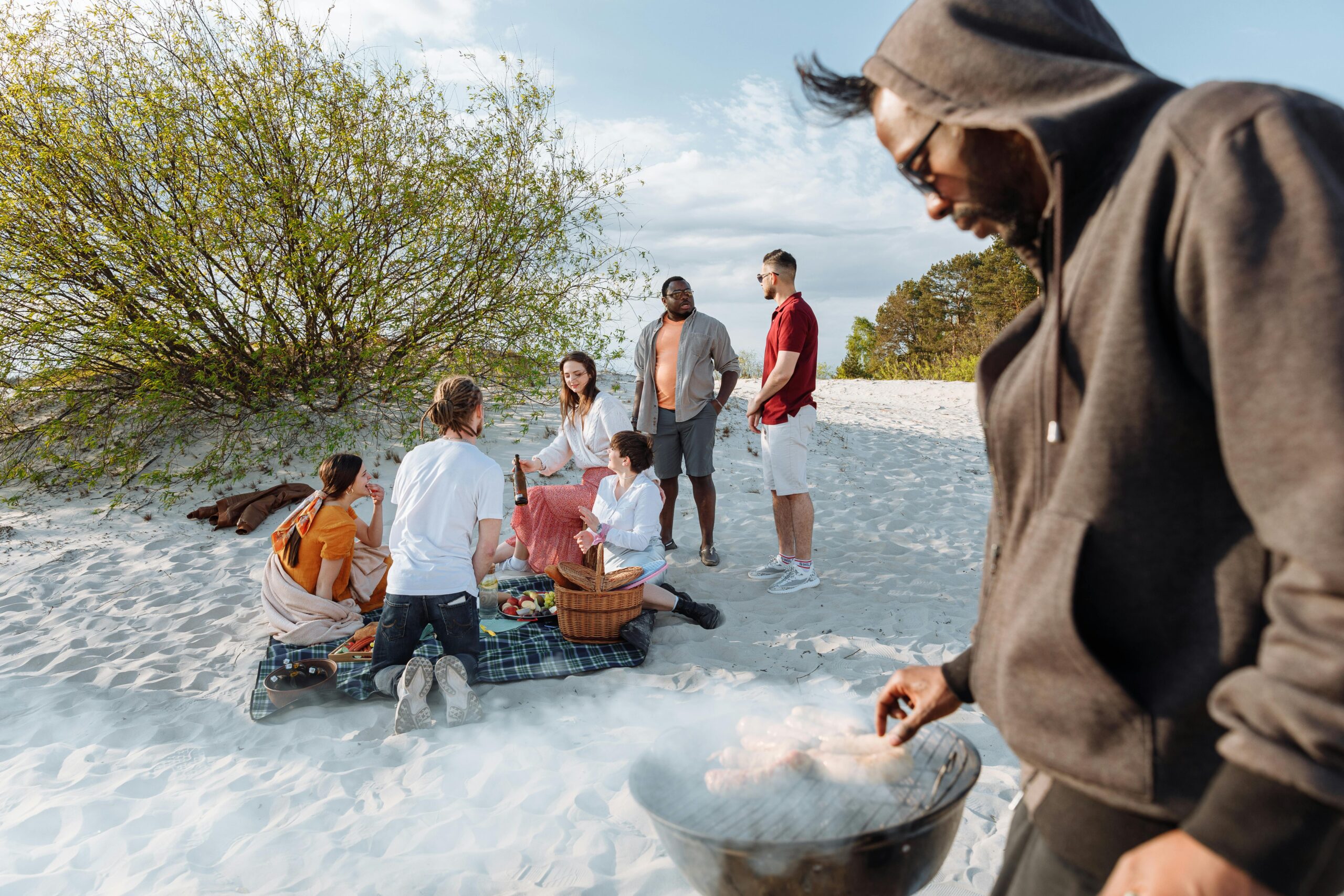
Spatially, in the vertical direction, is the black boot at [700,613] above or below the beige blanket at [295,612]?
below

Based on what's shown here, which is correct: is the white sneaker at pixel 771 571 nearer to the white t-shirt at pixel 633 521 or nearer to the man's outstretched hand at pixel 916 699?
the white t-shirt at pixel 633 521

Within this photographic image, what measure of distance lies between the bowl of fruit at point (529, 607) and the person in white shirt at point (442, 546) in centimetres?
81

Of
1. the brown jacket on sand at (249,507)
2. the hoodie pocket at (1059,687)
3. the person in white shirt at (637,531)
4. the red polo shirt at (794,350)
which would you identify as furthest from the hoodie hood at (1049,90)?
the brown jacket on sand at (249,507)

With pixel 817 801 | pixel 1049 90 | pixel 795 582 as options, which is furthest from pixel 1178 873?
pixel 795 582

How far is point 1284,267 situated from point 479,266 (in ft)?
28.5

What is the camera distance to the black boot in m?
4.93

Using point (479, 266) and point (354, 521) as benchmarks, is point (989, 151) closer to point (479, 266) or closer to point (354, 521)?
point (354, 521)

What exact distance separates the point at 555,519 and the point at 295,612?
5.87 feet

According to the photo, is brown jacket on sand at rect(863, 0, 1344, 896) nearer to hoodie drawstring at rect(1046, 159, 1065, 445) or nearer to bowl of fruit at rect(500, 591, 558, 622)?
hoodie drawstring at rect(1046, 159, 1065, 445)

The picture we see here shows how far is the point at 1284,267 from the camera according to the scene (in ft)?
2.18

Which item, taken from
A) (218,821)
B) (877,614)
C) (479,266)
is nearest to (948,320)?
(479,266)

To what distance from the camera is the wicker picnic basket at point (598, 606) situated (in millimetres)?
4559

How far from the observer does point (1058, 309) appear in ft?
2.93

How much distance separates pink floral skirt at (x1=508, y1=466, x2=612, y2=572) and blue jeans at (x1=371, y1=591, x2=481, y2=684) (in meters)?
1.53
